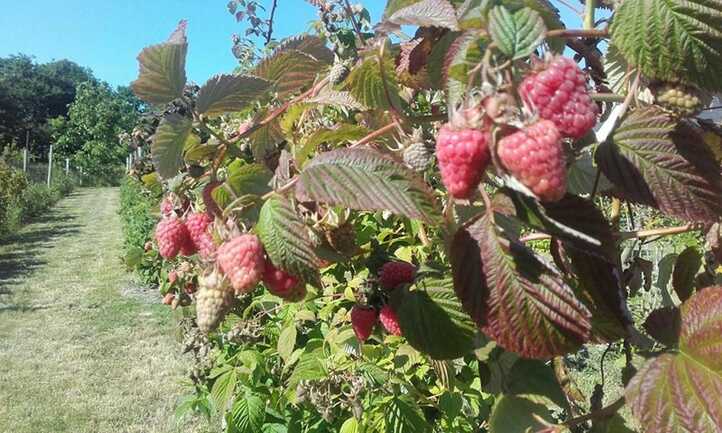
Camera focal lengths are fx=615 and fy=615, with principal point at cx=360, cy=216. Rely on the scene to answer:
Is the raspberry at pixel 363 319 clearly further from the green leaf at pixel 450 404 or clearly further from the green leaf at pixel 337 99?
the green leaf at pixel 450 404

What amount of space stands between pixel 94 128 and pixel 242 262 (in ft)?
106

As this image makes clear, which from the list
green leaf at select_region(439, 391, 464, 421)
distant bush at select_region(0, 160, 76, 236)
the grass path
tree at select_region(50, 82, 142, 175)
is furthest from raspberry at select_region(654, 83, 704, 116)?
tree at select_region(50, 82, 142, 175)

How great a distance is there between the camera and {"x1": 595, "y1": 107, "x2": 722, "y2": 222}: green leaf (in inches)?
19.9

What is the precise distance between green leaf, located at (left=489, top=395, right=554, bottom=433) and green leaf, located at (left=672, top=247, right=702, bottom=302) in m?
0.23

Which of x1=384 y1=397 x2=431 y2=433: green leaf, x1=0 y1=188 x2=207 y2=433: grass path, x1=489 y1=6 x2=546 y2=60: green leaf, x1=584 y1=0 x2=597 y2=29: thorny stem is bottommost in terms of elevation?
x1=0 y1=188 x2=207 y2=433: grass path

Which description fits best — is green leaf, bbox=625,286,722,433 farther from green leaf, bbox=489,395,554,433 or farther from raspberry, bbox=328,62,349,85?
raspberry, bbox=328,62,349,85

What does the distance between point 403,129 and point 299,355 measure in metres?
1.12

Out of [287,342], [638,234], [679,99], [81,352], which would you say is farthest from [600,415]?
[81,352]

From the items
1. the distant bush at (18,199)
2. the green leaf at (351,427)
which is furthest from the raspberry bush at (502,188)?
the distant bush at (18,199)

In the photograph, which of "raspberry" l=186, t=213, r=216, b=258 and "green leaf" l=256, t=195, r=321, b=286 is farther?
"raspberry" l=186, t=213, r=216, b=258

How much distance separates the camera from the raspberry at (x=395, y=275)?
0.77 metres

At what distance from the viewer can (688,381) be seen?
52 cm

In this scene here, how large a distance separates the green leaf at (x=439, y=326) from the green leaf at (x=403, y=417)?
0.77 metres

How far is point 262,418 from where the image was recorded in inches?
71.9
